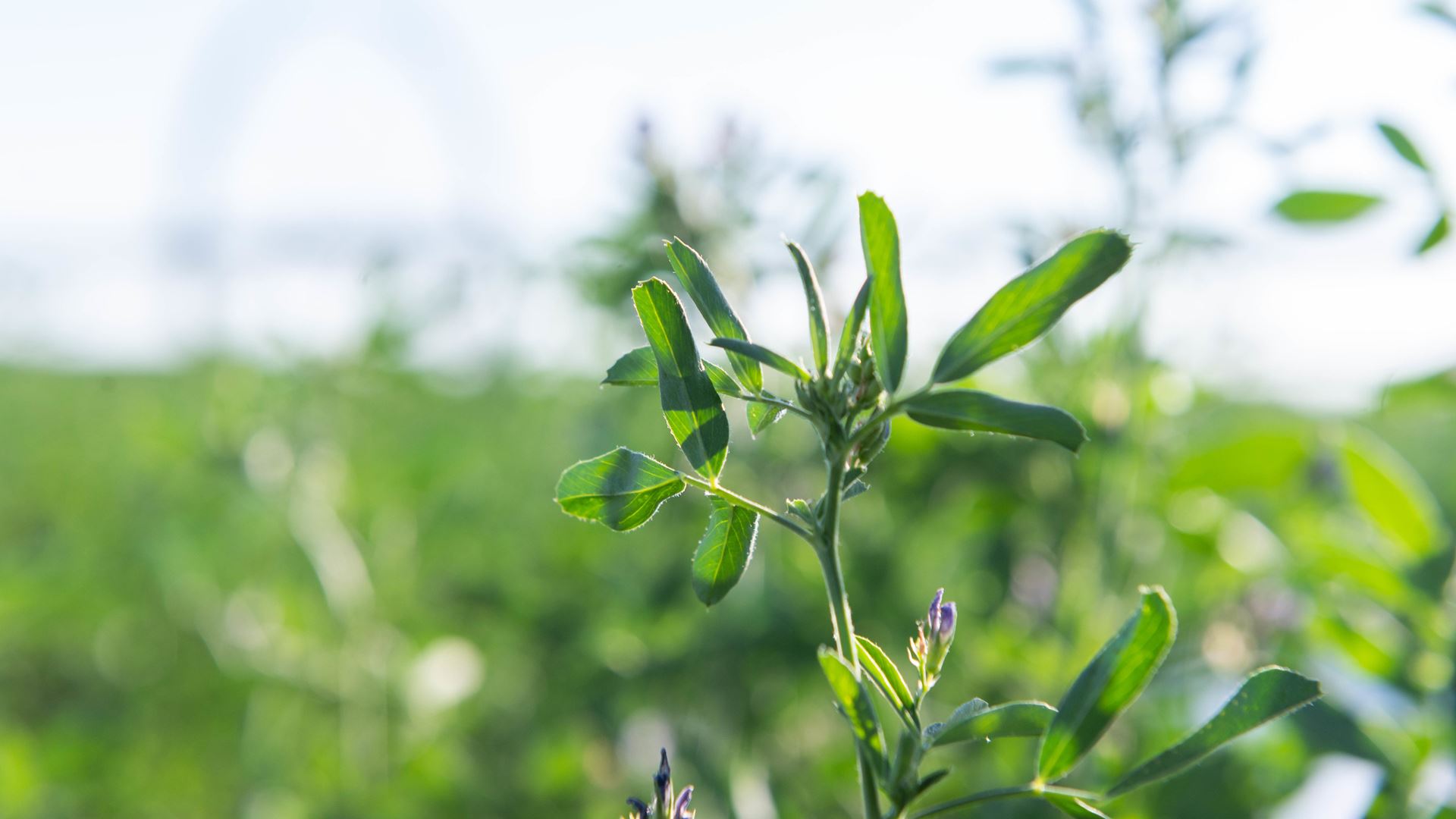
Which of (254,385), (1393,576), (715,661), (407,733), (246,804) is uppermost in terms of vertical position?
(254,385)

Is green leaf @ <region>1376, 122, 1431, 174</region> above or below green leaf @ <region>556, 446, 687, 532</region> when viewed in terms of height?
above

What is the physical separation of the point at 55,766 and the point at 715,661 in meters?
0.69

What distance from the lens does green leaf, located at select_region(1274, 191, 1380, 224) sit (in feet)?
2.07

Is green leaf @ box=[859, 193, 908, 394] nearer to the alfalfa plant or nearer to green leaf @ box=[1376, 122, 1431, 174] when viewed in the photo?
the alfalfa plant

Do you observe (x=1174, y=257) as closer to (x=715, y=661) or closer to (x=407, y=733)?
(x=715, y=661)

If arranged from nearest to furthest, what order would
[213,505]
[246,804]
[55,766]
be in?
[55,766] < [246,804] < [213,505]

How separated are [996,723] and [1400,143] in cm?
44

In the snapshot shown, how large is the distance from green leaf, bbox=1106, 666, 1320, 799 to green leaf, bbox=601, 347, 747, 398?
0.14 metres

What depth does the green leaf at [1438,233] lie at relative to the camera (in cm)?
57

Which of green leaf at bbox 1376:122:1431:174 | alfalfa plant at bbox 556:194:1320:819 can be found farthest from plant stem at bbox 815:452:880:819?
green leaf at bbox 1376:122:1431:174

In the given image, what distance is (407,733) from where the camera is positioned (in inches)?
46.4

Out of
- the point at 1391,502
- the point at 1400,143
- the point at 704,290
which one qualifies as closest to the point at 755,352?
the point at 704,290

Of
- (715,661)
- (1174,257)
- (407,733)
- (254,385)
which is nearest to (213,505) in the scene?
(254,385)

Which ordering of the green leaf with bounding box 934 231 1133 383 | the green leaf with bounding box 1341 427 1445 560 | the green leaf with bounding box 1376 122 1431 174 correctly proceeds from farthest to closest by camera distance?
the green leaf with bounding box 1341 427 1445 560 → the green leaf with bounding box 1376 122 1431 174 → the green leaf with bounding box 934 231 1133 383
